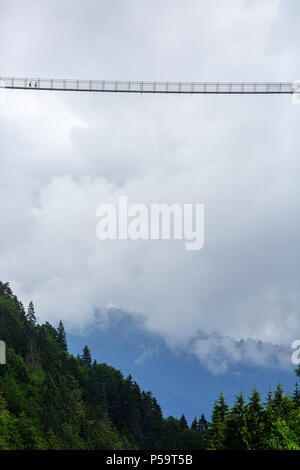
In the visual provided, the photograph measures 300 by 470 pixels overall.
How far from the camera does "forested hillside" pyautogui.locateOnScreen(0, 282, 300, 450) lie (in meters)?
70.2

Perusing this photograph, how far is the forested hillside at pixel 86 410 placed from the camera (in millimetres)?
70250

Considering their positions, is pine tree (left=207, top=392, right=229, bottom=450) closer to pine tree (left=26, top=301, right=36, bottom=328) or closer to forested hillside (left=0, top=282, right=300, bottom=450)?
forested hillside (left=0, top=282, right=300, bottom=450)

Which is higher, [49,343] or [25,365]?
[49,343]

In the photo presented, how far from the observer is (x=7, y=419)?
98.6 meters

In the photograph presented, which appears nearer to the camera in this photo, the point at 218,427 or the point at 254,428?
the point at 254,428

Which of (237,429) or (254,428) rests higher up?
(254,428)

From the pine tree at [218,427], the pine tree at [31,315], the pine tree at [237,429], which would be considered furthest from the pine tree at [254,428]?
the pine tree at [31,315]

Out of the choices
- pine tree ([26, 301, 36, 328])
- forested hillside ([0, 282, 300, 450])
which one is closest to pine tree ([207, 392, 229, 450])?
forested hillside ([0, 282, 300, 450])

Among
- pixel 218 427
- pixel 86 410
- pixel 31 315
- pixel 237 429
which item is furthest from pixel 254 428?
pixel 31 315

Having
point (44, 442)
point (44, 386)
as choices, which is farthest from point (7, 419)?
point (44, 386)

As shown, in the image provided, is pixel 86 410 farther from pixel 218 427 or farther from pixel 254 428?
pixel 254 428

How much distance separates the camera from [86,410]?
139 meters
